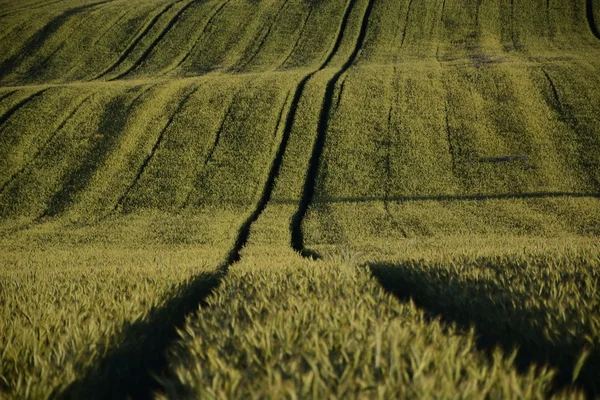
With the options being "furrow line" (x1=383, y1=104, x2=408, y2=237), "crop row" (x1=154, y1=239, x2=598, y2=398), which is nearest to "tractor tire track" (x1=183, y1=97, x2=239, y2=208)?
"furrow line" (x1=383, y1=104, x2=408, y2=237)

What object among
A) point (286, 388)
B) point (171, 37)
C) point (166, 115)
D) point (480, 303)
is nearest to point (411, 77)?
point (166, 115)

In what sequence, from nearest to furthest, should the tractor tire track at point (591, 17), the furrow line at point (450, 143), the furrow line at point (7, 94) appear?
1. the furrow line at point (450, 143)
2. the furrow line at point (7, 94)
3. the tractor tire track at point (591, 17)

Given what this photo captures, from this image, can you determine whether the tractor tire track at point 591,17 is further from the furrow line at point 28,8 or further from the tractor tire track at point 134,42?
the furrow line at point 28,8

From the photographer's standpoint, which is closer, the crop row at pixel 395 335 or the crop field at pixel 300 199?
the crop row at pixel 395 335

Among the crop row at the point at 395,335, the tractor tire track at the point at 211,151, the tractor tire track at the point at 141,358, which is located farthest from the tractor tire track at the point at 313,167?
the crop row at the point at 395,335

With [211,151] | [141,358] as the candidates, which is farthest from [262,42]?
[141,358]

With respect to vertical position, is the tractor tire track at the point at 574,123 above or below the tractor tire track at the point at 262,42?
below

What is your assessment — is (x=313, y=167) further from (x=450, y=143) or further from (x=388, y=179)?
(x=450, y=143)

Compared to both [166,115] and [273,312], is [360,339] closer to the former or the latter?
[273,312]
